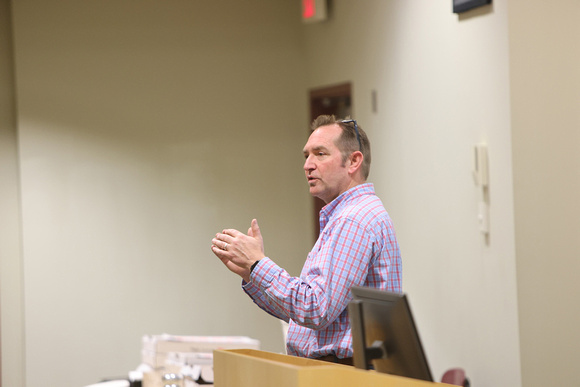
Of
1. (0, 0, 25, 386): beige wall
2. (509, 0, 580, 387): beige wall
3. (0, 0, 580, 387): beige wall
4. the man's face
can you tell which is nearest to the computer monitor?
the man's face

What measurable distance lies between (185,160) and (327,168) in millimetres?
3708

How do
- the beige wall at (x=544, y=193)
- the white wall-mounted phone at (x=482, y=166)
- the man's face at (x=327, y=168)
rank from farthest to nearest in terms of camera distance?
the white wall-mounted phone at (x=482, y=166) → the beige wall at (x=544, y=193) → the man's face at (x=327, y=168)

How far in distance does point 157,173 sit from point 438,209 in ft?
8.13

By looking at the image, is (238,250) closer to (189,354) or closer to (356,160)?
(356,160)

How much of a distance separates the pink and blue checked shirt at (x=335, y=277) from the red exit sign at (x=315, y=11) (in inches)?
136

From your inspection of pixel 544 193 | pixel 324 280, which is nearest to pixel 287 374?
pixel 324 280

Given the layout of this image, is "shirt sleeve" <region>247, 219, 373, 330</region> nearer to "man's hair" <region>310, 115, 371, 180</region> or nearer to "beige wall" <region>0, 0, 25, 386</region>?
A: "man's hair" <region>310, 115, 371, 180</region>

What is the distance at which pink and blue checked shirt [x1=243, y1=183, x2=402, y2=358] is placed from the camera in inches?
80.0

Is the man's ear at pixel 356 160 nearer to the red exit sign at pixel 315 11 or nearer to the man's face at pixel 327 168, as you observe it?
the man's face at pixel 327 168

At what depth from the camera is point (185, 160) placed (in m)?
5.93

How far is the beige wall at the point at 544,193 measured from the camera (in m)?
3.23

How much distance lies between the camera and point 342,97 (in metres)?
5.86

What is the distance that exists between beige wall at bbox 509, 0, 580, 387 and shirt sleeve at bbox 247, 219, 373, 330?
1.34 m

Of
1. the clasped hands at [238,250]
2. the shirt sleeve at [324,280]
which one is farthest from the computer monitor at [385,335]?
the clasped hands at [238,250]
